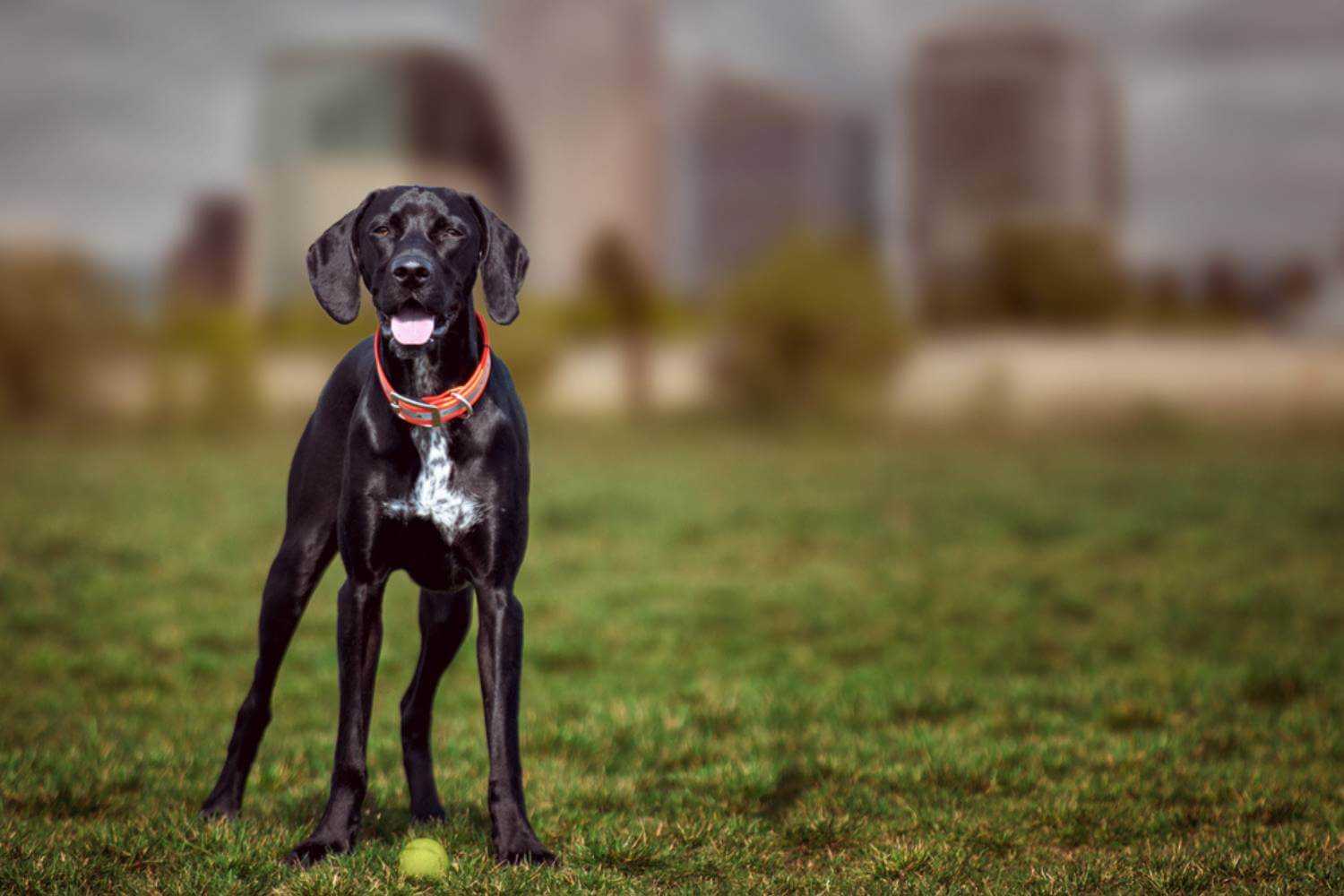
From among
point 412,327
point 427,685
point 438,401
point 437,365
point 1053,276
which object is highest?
point 1053,276

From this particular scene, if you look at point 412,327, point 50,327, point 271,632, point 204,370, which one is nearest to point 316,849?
point 271,632

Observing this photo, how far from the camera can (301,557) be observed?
15.8 ft

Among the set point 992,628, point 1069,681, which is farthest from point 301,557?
point 992,628

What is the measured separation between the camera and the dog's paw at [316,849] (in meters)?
4.29

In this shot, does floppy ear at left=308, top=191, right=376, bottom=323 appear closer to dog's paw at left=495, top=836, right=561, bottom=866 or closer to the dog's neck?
the dog's neck

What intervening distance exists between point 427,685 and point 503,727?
2.56 feet

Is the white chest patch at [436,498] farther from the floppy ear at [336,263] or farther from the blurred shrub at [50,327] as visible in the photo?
the blurred shrub at [50,327]

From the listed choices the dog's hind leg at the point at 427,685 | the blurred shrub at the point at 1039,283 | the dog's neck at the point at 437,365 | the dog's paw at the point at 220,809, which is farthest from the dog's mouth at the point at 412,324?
the blurred shrub at the point at 1039,283

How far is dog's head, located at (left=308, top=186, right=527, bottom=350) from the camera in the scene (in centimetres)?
408

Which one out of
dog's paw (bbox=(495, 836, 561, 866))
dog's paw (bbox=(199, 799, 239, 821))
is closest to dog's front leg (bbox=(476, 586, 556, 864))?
dog's paw (bbox=(495, 836, 561, 866))

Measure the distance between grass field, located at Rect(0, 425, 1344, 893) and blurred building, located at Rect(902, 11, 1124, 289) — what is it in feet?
353

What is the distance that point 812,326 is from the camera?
34.9m

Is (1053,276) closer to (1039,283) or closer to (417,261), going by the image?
(1039,283)

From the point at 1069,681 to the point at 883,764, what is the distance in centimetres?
242
